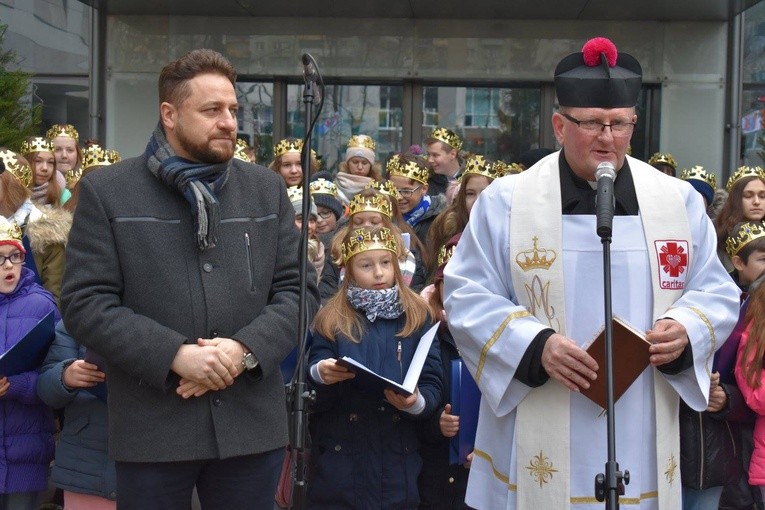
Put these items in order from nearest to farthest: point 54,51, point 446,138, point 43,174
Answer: point 43,174, point 446,138, point 54,51

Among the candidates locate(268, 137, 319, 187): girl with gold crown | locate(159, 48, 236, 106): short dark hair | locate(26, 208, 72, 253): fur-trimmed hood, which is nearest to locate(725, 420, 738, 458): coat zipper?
locate(159, 48, 236, 106): short dark hair

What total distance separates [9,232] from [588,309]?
3.11 meters

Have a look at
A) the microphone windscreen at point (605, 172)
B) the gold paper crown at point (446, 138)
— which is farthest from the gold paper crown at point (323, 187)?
the microphone windscreen at point (605, 172)

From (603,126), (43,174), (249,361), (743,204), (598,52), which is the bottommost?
(249,361)

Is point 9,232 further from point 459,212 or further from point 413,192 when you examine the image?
point 413,192

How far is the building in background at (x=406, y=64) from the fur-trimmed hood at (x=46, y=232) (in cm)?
617

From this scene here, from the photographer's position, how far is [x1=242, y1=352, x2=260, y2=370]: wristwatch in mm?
3787

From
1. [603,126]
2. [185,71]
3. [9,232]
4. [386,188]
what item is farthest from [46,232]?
[603,126]

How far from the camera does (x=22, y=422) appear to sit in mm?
5449

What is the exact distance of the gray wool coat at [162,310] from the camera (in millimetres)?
3719

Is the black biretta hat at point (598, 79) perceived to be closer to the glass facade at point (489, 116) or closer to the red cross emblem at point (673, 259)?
the red cross emblem at point (673, 259)

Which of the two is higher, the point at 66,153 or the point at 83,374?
the point at 66,153

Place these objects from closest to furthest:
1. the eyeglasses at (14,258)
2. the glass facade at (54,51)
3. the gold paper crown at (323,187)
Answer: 1. the eyeglasses at (14,258)
2. the gold paper crown at (323,187)
3. the glass facade at (54,51)

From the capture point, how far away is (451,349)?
5625 millimetres
